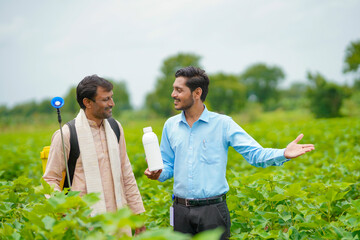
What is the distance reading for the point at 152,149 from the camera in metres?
2.92

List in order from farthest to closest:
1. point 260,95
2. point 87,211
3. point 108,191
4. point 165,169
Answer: point 260,95 < point 165,169 < point 108,191 < point 87,211

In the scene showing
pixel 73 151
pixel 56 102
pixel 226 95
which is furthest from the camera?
pixel 226 95

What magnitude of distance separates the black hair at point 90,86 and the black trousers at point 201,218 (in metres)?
1.11

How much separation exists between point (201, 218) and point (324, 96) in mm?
31343

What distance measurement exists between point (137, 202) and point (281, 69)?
9877 centimetres

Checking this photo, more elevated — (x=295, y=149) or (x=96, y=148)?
(x=96, y=148)

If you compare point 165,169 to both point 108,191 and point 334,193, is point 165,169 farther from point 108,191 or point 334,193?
point 334,193

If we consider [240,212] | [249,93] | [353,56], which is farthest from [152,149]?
[249,93]

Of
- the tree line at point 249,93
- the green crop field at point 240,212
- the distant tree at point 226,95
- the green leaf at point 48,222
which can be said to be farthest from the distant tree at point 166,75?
the green leaf at point 48,222

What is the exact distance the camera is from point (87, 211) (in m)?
2.05

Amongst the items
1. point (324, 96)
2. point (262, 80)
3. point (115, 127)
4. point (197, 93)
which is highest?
point (262, 80)

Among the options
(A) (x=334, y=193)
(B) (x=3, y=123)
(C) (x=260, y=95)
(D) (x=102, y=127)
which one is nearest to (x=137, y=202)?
(D) (x=102, y=127)

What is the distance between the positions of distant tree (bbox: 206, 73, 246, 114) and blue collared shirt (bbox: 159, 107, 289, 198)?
189 ft

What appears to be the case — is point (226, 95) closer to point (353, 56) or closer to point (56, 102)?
point (353, 56)
